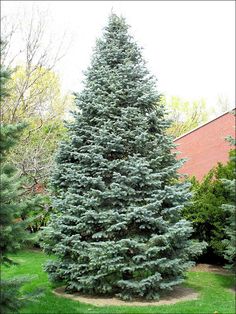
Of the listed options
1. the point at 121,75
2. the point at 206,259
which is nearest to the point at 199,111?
the point at 206,259

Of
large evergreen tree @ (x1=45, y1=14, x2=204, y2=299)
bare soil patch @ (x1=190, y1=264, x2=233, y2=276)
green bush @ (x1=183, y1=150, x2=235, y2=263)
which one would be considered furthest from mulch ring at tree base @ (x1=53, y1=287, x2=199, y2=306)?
bare soil patch @ (x1=190, y1=264, x2=233, y2=276)

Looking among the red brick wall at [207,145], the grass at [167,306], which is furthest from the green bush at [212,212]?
the red brick wall at [207,145]

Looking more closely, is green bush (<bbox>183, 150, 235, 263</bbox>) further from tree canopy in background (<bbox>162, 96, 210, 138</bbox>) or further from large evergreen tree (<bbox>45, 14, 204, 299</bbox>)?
tree canopy in background (<bbox>162, 96, 210, 138</bbox>)

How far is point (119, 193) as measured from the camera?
7.35 m

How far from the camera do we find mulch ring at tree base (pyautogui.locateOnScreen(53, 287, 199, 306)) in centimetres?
700

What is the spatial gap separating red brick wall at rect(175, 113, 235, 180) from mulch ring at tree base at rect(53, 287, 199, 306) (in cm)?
616

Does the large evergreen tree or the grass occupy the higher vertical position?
the large evergreen tree

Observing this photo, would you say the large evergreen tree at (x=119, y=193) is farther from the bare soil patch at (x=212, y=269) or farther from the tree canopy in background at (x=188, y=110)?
the tree canopy in background at (x=188, y=110)

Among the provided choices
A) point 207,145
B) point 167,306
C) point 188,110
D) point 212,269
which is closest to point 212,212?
point 212,269

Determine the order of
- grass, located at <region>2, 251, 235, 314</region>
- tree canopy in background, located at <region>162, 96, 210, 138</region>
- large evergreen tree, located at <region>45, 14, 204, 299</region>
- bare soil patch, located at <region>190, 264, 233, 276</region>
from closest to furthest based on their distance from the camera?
1. grass, located at <region>2, 251, 235, 314</region>
2. large evergreen tree, located at <region>45, 14, 204, 299</region>
3. bare soil patch, located at <region>190, 264, 233, 276</region>
4. tree canopy in background, located at <region>162, 96, 210, 138</region>

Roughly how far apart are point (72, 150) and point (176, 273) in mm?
3085

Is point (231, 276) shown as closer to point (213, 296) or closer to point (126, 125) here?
point (213, 296)

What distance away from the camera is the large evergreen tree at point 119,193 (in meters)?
7.17

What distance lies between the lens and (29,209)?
5492 millimetres
